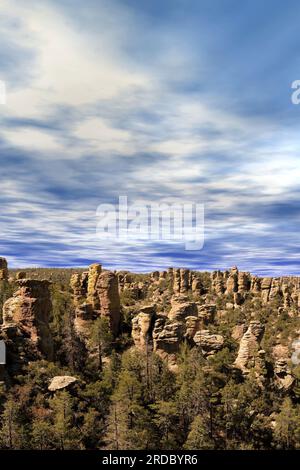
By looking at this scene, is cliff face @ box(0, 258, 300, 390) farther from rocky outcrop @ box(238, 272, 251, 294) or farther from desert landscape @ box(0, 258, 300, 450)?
rocky outcrop @ box(238, 272, 251, 294)

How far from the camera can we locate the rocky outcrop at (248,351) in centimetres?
6162

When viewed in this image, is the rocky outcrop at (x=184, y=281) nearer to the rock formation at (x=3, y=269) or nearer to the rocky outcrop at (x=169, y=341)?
the rock formation at (x=3, y=269)

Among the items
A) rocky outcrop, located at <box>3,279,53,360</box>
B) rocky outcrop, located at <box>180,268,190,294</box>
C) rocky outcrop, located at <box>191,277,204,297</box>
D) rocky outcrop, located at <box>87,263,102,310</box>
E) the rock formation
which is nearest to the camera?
rocky outcrop, located at <box>3,279,53,360</box>

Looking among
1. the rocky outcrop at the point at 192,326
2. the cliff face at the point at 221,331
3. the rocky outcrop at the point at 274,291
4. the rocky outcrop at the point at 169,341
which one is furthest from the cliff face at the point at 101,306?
the rocky outcrop at the point at 274,291

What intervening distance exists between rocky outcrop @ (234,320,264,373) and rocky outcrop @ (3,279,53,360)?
30799mm

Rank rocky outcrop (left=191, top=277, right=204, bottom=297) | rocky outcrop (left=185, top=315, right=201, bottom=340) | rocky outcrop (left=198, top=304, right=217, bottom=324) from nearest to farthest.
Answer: rocky outcrop (left=185, top=315, right=201, bottom=340) < rocky outcrop (left=198, top=304, right=217, bottom=324) < rocky outcrop (left=191, top=277, right=204, bottom=297)

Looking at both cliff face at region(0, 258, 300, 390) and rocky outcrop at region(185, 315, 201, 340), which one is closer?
cliff face at region(0, 258, 300, 390)

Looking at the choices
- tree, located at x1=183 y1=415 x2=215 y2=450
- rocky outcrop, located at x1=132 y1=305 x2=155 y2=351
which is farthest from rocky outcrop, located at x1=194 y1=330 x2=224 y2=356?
tree, located at x1=183 y1=415 x2=215 y2=450

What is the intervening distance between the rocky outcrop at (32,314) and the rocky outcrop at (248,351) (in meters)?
30.8

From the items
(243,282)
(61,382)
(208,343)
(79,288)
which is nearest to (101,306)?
(79,288)

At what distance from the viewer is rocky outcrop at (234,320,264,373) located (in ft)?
202

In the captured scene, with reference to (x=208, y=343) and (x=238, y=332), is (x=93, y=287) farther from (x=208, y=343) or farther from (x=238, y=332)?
(x=238, y=332)

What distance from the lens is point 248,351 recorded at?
63031 millimetres
